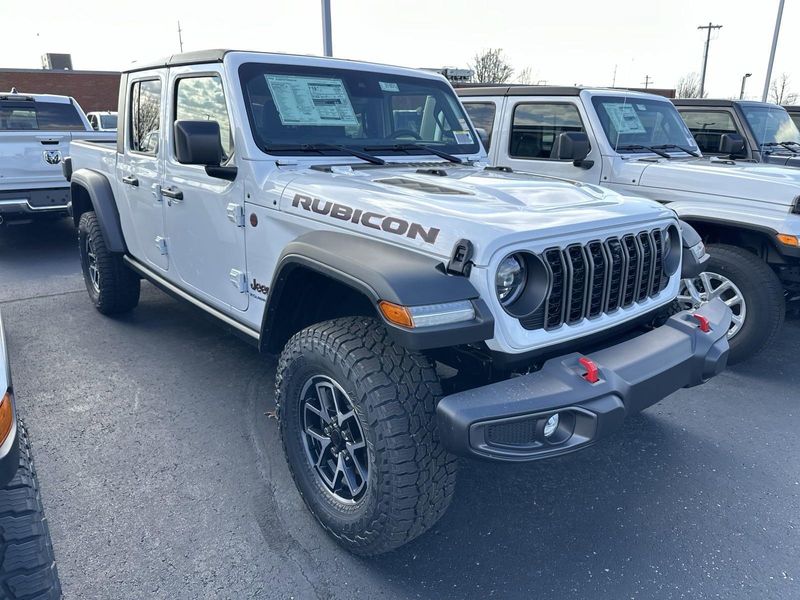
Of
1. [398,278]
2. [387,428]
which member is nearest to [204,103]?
[398,278]

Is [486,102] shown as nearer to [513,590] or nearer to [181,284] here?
[181,284]

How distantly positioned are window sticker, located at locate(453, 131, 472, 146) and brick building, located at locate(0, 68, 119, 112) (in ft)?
93.1

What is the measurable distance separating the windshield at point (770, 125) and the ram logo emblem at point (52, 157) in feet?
26.5

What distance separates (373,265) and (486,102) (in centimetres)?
437

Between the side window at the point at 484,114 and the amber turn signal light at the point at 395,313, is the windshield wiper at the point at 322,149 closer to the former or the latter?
the amber turn signal light at the point at 395,313

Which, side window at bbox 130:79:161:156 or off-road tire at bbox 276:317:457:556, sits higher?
side window at bbox 130:79:161:156

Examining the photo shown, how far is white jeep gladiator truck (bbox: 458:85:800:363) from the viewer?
13.8 feet

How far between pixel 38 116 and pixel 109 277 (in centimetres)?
535

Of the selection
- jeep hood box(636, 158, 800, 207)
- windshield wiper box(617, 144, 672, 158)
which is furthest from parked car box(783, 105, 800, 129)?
windshield wiper box(617, 144, 672, 158)

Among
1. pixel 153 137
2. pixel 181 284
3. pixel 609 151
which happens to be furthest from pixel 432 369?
pixel 609 151

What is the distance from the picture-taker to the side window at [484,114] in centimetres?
594

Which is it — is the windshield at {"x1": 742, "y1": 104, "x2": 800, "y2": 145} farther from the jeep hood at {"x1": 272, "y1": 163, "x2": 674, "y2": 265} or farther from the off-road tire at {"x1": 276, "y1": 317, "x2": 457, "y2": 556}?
the off-road tire at {"x1": 276, "y1": 317, "x2": 457, "y2": 556}

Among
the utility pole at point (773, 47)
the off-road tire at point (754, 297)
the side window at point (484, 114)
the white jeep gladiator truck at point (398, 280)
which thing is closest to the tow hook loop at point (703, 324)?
the white jeep gladiator truck at point (398, 280)

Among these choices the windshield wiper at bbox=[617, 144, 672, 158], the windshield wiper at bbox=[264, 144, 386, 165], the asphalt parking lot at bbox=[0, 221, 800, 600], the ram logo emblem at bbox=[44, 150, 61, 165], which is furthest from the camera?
the ram logo emblem at bbox=[44, 150, 61, 165]
